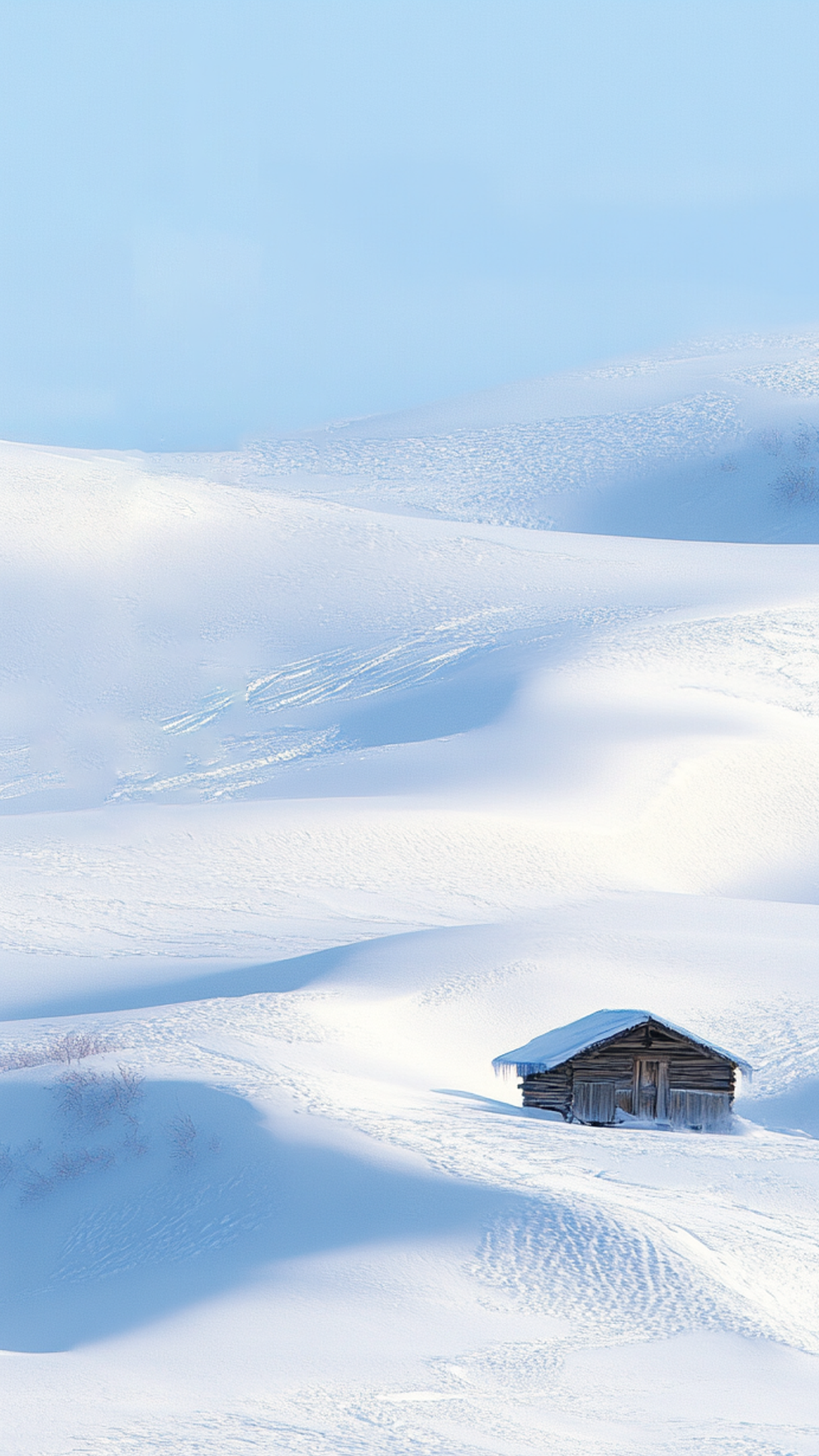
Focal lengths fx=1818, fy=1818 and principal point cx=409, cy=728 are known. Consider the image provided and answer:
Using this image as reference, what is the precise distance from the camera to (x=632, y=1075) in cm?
2266

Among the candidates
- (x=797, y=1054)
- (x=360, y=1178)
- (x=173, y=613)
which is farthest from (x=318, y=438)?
(x=360, y=1178)

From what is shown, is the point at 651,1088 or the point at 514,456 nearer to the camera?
the point at 651,1088

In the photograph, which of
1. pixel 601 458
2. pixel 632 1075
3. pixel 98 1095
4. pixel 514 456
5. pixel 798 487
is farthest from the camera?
pixel 514 456

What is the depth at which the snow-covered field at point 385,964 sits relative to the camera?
45.3ft

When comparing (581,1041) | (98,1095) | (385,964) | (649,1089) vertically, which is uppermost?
(385,964)

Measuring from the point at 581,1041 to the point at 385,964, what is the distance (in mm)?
5121

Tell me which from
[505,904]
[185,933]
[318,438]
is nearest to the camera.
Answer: [185,933]

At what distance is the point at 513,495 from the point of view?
82750mm

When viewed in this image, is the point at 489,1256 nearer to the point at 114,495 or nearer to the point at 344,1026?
the point at 344,1026

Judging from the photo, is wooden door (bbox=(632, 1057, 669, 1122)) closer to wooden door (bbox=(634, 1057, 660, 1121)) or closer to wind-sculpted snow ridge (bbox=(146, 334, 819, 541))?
wooden door (bbox=(634, 1057, 660, 1121))

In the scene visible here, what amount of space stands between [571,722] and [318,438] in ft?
187

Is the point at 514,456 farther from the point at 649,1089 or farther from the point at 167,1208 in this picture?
the point at 167,1208

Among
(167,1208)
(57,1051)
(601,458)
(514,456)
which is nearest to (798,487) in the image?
(601,458)

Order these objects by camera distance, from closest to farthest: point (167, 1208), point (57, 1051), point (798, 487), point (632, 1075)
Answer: point (167, 1208)
point (57, 1051)
point (632, 1075)
point (798, 487)
